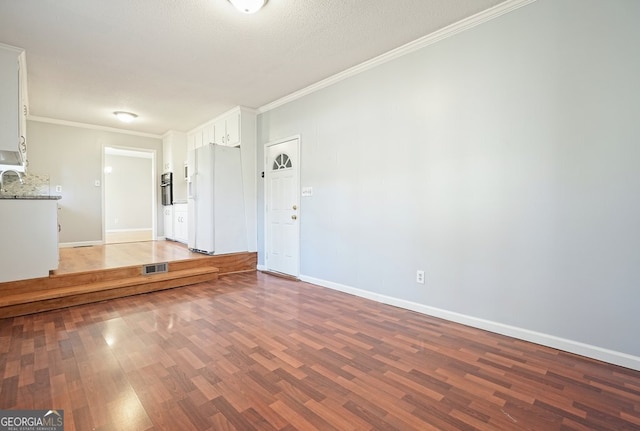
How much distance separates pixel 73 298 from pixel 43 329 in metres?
0.70

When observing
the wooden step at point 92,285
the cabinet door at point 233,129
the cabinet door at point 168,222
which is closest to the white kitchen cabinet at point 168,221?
the cabinet door at point 168,222

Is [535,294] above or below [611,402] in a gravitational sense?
above

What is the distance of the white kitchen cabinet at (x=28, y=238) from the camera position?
120 inches

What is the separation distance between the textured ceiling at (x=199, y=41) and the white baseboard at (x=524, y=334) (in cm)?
Answer: 274

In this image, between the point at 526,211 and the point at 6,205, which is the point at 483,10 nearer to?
the point at 526,211

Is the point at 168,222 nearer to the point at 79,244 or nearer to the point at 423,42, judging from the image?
the point at 79,244

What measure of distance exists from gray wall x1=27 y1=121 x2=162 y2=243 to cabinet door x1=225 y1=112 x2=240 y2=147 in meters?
3.12

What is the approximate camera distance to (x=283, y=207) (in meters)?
4.77

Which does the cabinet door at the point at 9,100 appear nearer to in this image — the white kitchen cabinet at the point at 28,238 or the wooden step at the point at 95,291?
the white kitchen cabinet at the point at 28,238

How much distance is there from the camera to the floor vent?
4068 mm

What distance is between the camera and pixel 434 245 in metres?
2.94

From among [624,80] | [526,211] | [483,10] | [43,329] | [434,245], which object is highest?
[483,10]

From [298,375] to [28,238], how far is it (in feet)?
11.0

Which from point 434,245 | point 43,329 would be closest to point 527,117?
point 434,245
